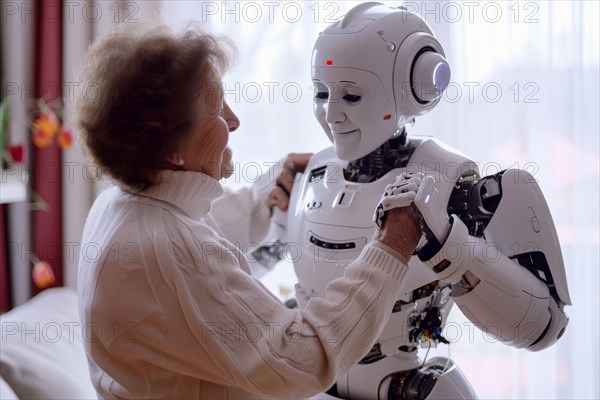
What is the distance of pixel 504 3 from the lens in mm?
1963

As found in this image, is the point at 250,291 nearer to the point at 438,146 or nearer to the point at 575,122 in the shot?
the point at 438,146

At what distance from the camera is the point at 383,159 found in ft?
4.67

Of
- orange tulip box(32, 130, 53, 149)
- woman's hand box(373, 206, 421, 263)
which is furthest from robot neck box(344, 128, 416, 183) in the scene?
orange tulip box(32, 130, 53, 149)

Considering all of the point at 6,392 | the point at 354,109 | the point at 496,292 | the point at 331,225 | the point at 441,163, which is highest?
the point at 354,109

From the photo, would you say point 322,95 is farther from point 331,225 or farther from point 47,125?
point 47,125

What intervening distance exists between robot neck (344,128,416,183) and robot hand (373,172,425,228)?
0.72 ft

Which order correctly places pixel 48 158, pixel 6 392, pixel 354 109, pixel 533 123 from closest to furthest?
pixel 354 109, pixel 6 392, pixel 533 123, pixel 48 158

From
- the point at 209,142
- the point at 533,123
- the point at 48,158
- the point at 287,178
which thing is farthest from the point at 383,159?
the point at 48,158

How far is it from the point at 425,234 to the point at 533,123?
0.94 m

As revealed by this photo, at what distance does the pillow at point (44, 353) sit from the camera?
5.47 feet

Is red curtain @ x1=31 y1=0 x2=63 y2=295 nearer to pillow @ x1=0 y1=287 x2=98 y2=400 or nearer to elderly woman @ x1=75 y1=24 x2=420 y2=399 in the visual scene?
pillow @ x1=0 y1=287 x2=98 y2=400

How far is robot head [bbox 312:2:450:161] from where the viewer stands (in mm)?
1303

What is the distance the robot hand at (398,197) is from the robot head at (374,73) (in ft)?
0.63

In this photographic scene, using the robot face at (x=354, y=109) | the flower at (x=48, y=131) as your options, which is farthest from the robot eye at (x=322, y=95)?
the flower at (x=48, y=131)
